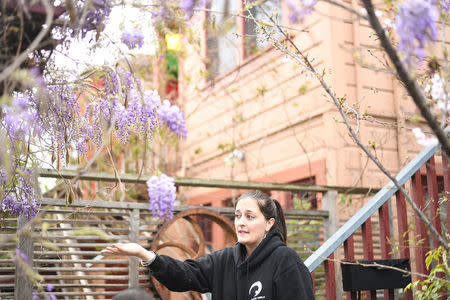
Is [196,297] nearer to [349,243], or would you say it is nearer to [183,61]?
[349,243]

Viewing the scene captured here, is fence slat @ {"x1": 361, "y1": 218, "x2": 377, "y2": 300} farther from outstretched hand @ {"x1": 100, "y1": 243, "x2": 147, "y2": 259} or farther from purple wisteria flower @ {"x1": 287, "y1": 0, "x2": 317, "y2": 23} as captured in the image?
purple wisteria flower @ {"x1": 287, "y1": 0, "x2": 317, "y2": 23}

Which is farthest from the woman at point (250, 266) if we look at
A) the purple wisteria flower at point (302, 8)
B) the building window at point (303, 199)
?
the building window at point (303, 199)

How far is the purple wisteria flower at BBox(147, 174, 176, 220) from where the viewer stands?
4566 mm

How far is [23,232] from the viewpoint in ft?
5.75

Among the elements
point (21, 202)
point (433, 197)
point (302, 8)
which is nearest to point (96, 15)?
point (302, 8)

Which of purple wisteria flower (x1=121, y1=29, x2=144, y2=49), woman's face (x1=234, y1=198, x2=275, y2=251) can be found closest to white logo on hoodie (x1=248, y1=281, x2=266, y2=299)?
woman's face (x1=234, y1=198, x2=275, y2=251)

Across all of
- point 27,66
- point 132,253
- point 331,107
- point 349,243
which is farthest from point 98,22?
point 331,107

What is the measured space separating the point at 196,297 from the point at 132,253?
219 cm

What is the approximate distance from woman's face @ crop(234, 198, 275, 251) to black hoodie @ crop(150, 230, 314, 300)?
5 centimetres

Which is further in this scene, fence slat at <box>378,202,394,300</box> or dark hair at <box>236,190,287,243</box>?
fence slat at <box>378,202,394,300</box>

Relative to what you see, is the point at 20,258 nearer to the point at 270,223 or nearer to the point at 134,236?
the point at 270,223

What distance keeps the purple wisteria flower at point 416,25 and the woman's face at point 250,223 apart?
181 centimetres

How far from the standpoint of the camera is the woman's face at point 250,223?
3428mm

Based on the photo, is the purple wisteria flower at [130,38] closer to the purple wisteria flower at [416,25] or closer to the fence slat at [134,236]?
the fence slat at [134,236]
